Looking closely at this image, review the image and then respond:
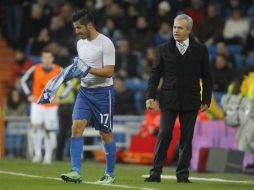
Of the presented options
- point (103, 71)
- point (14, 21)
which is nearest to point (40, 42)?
point (14, 21)

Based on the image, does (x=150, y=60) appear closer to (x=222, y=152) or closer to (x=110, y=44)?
(x=222, y=152)

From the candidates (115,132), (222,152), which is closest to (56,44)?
(115,132)

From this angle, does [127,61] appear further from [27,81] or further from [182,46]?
[182,46]

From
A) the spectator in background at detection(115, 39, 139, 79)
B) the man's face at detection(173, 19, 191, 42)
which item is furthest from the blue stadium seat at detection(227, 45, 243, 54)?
the man's face at detection(173, 19, 191, 42)

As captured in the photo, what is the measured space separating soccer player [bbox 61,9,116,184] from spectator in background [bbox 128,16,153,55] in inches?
485

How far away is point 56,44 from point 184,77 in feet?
41.6

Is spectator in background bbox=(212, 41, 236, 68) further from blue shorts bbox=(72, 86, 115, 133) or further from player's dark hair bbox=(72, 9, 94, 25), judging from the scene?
player's dark hair bbox=(72, 9, 94, 25)

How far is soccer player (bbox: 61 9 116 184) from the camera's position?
12.8 meters

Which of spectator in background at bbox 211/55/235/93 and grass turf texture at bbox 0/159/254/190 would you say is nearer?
grass turf texture at bbox 0/159/254/190

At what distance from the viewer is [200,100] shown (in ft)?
44.4

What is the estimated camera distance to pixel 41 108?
68.7 ft

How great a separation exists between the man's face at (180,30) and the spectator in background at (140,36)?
12.0 m

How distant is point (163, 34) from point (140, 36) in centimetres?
71

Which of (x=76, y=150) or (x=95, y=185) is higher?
(x=76, y=150)
